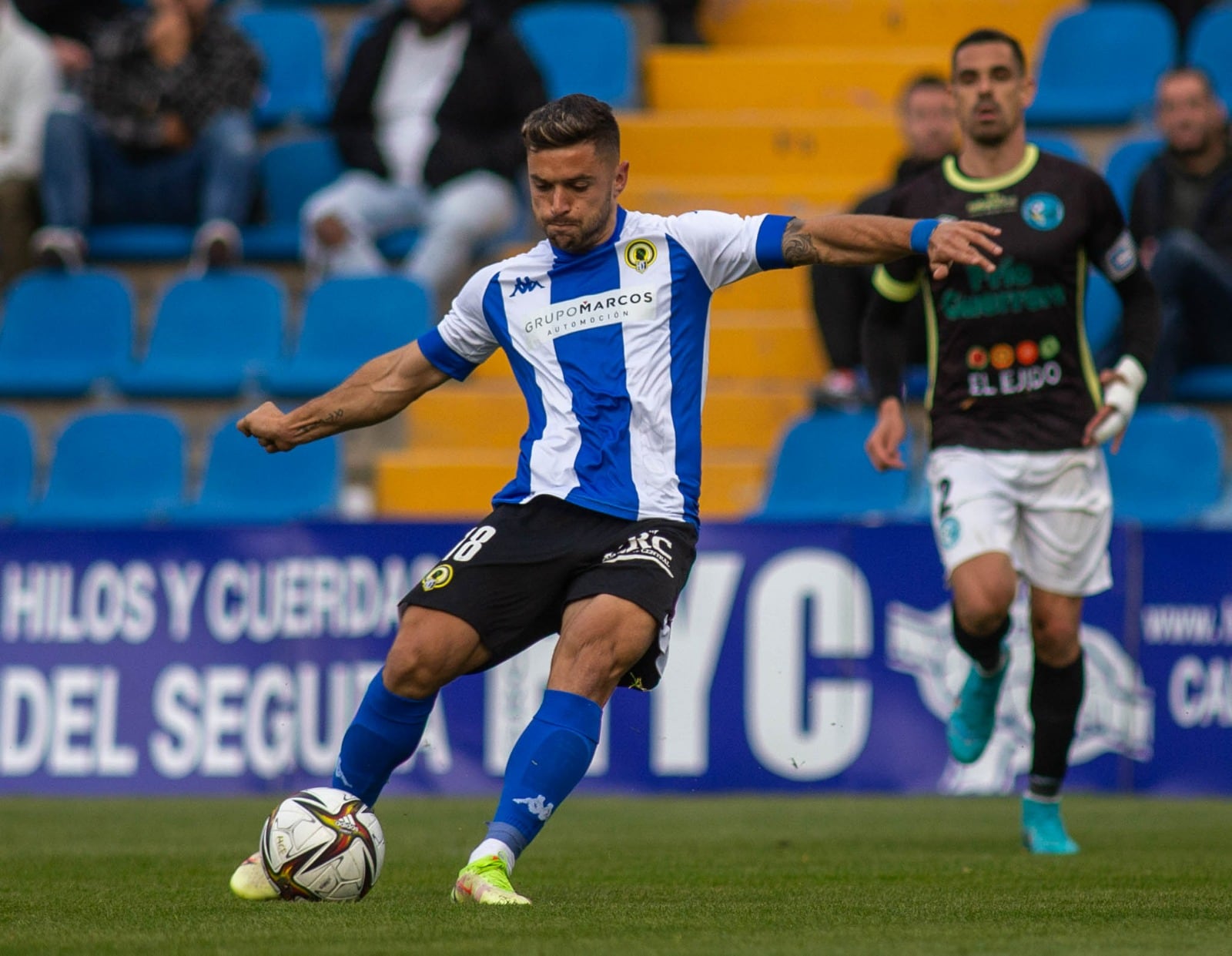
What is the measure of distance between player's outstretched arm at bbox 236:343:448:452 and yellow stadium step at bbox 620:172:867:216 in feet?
22.0

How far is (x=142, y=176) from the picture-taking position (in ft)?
40.7

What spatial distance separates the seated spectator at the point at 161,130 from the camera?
12.1 metres

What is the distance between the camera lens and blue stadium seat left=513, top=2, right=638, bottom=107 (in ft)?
43.0

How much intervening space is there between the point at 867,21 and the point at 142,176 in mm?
5055

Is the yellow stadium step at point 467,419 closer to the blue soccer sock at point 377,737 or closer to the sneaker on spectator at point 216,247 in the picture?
the sneaker on spectator at point 216,247

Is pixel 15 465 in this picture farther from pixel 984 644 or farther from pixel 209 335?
pixel 984 644

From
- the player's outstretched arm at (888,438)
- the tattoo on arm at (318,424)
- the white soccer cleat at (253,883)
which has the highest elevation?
the player's outstretched arm at (888,438)

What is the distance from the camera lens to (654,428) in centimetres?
517

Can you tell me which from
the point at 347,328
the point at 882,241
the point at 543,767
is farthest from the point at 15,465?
the point at 882,241

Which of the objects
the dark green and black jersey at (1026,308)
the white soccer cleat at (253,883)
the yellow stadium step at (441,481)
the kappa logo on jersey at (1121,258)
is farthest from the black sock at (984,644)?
the yellow stadium step at (441,481)

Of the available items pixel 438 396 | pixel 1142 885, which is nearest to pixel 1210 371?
pixel 438 396

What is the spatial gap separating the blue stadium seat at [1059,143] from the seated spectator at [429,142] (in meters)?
2.97

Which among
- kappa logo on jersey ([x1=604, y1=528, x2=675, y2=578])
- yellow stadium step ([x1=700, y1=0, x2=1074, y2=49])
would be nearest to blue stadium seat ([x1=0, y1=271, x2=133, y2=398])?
yellow stadium step ([x1=700, y1=0, x2=1074, y2=49])

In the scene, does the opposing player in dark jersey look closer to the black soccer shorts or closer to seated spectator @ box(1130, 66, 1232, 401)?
the black soccer shorts
